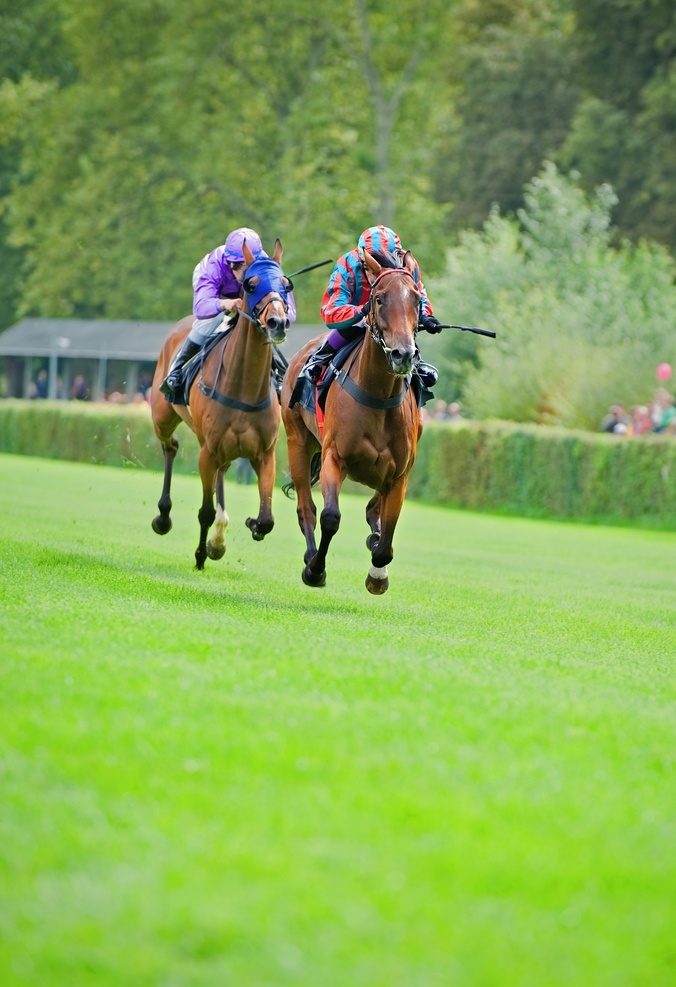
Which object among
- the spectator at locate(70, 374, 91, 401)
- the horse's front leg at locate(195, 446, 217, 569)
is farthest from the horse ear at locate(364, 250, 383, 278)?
the spectator at locate(70, 374, 91, 401)

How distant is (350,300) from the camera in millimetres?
9977

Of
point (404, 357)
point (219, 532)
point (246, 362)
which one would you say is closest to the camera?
point (404, 357)

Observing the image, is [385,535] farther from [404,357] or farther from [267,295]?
[267,295]

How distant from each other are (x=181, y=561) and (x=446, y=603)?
2.33m

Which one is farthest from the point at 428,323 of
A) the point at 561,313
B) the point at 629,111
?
the point at 629,111

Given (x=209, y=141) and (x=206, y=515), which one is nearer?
(x=206, y=515)

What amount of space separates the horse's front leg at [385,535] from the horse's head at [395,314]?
0.90m

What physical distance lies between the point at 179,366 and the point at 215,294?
0.65m

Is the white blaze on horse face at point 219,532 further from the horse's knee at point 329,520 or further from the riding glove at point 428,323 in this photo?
the riding glove at point 428,323

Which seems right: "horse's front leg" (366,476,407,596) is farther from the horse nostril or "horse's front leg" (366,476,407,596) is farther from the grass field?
the horse nostril

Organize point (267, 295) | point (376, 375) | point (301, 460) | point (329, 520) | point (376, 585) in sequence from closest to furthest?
point (376, 375) → point (329, 520) → point (376, 585) → point (267, 295) → point (301, 460)

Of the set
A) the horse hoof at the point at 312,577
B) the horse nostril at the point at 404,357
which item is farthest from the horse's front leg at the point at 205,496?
the horse nostril at the point at 404,357

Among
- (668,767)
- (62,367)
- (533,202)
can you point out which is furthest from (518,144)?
(668,767)

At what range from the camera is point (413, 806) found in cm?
434
